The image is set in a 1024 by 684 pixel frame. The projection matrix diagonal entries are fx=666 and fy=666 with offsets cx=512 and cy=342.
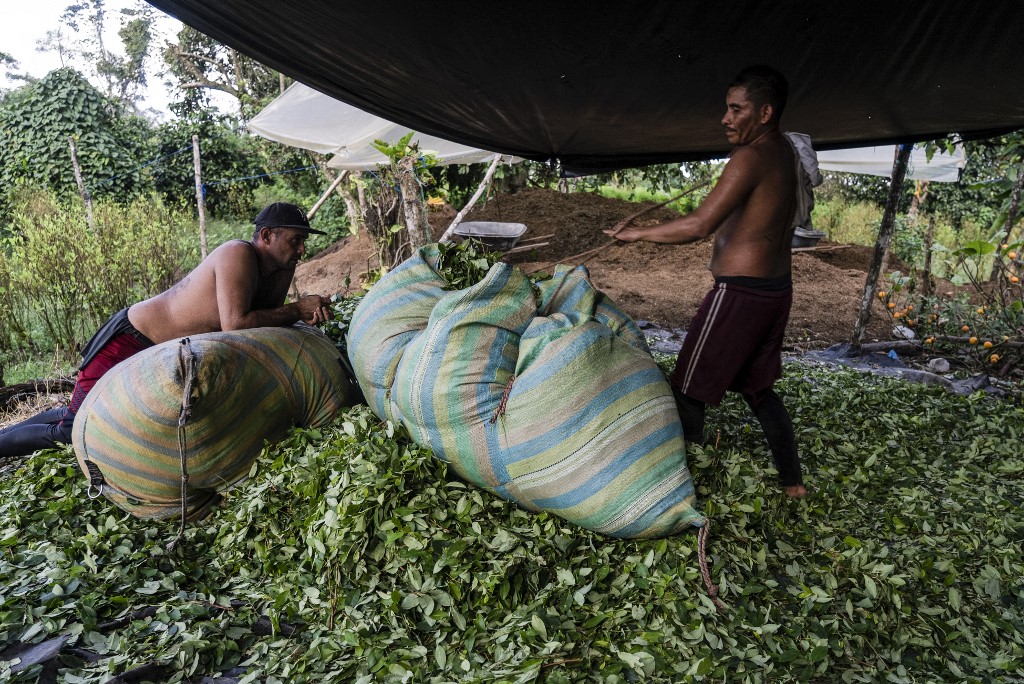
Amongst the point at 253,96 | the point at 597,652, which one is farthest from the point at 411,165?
the point at 253,96

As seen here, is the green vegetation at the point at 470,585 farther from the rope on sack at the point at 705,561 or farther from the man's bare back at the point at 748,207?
the man's bare back at the point at 748,207

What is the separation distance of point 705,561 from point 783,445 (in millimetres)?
803

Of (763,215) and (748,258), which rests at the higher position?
(763,215)

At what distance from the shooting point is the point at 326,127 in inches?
283

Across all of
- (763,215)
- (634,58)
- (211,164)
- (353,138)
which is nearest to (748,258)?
(763,215)

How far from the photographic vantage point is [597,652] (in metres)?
1.64

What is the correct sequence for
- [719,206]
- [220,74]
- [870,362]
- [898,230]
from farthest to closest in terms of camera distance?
[220,74]
[898,230]
[870,362]
[719,206]

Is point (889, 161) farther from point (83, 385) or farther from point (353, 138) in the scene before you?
point (83, 385)

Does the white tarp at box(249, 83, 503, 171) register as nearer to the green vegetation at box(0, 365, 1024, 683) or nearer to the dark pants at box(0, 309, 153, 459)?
the dark pants at box(0, 309, 153, 459)

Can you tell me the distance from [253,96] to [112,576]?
1239cm

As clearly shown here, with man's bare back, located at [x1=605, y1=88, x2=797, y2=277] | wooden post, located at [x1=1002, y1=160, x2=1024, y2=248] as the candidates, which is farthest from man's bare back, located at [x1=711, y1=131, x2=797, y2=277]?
wooden post, located at [x1=1002, y1=160, x2=1024, y2=248]

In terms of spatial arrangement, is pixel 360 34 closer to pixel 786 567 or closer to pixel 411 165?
pixel 411 165

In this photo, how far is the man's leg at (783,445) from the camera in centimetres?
243

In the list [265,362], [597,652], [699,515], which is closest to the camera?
[597,652]
